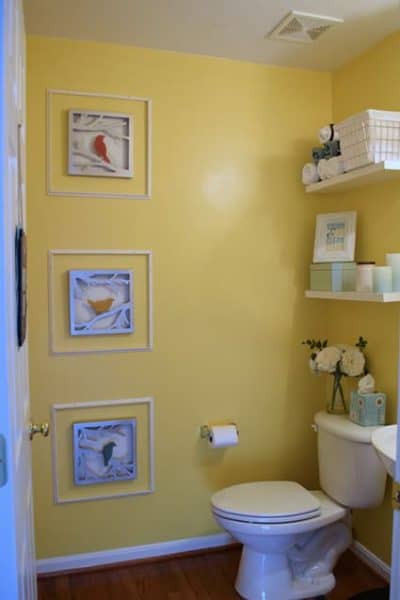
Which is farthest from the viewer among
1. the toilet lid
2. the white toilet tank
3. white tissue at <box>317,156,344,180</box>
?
white tissue at <box>317,156,344,180</box>

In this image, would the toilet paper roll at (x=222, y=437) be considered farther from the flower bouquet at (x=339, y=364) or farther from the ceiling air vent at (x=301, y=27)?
the ceiling air vent at (x=301, y=27)

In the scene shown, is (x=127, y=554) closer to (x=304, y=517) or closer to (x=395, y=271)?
(x=304, y=517)

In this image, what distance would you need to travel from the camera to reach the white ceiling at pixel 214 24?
1960 millimetres

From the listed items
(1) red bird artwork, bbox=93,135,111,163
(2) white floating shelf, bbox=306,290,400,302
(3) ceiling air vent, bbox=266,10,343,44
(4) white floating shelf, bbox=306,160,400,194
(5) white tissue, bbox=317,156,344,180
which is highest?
(3) ceiling air vent, bbox=266,10,343,44

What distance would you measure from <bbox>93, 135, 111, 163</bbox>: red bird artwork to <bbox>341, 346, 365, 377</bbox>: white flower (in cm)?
144

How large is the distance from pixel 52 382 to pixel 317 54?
1.96 meters

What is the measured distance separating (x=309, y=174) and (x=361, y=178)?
358mm

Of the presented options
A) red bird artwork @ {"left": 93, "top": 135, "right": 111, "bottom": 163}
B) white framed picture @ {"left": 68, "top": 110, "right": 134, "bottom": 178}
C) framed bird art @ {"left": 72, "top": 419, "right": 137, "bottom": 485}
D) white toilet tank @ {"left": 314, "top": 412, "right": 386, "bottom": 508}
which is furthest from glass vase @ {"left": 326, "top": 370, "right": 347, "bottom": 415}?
red bird artwork @ {"left": 93, "top": 135, "right": 111, "bottom": 163}

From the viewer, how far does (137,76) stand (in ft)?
7.71

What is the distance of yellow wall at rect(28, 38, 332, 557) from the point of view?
7.52ft

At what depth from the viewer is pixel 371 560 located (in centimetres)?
243

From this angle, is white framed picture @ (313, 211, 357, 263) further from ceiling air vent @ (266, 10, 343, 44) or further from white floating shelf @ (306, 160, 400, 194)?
ceiling air vent @ (266, 10, 343, 44)

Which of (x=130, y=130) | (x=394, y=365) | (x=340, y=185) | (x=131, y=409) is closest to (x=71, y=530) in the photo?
(x=131, y=409)

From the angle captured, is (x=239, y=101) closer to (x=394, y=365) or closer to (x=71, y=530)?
(x=394, y=365)
